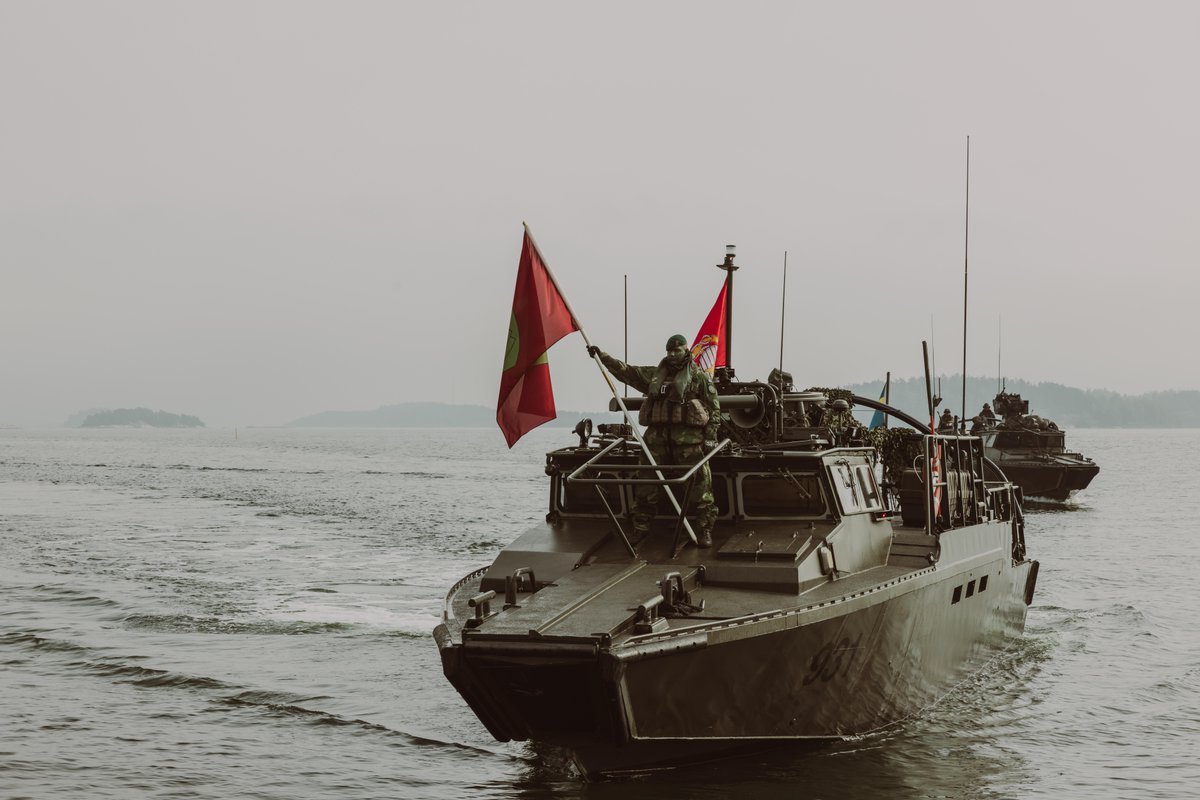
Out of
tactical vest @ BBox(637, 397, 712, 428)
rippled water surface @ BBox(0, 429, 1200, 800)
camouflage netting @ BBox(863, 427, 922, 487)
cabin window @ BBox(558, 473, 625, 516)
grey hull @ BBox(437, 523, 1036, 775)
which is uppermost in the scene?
tactical vest @ BBox(637, 397, 712, 428)

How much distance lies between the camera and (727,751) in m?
10.5

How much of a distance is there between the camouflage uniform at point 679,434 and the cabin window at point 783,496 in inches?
15.9

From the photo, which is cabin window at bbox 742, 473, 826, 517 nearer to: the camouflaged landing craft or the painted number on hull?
the camouflaged landing craft

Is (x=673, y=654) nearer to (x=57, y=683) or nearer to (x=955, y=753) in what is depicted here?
(x=955, y=753)

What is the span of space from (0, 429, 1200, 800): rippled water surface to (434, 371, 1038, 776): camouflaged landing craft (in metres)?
0.85

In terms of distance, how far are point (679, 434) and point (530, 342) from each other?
183 centimetres

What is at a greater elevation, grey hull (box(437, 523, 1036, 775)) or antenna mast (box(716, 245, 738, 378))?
antenna mast (box(716, 245, 738, 378))

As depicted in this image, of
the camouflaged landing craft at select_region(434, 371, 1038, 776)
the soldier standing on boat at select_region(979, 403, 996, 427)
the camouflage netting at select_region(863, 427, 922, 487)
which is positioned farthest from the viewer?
the soldier standing on boat at select_region(979, 403, 996, 427)

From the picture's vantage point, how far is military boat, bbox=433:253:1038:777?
31.2 feet

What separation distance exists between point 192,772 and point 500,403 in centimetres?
463

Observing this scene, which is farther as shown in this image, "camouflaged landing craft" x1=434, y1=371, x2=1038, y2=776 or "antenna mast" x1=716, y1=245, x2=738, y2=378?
"antenna mast" x1=716, y1=245, x2=738, y2=378

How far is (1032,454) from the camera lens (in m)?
49.9

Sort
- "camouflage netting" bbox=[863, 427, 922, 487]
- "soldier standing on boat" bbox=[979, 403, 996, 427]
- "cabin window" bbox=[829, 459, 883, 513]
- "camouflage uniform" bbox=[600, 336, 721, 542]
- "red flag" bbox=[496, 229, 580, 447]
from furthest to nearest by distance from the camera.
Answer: "soldier standing on boat" bbox=[979, 403, 996, 427] → "camouflage netting" bbox=[863, 427, 922, 487] → "red flag" bbox=[496, 229, 580, 447] → "cabin window" bbox=[829, 459, 883, 513] → "camouflage uniform" bbox=[600, 336, 721, 542]

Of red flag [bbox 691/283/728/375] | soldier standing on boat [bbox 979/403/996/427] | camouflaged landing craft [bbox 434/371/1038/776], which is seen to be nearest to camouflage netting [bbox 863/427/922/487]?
red flag [bbox 691/283/728/375]
